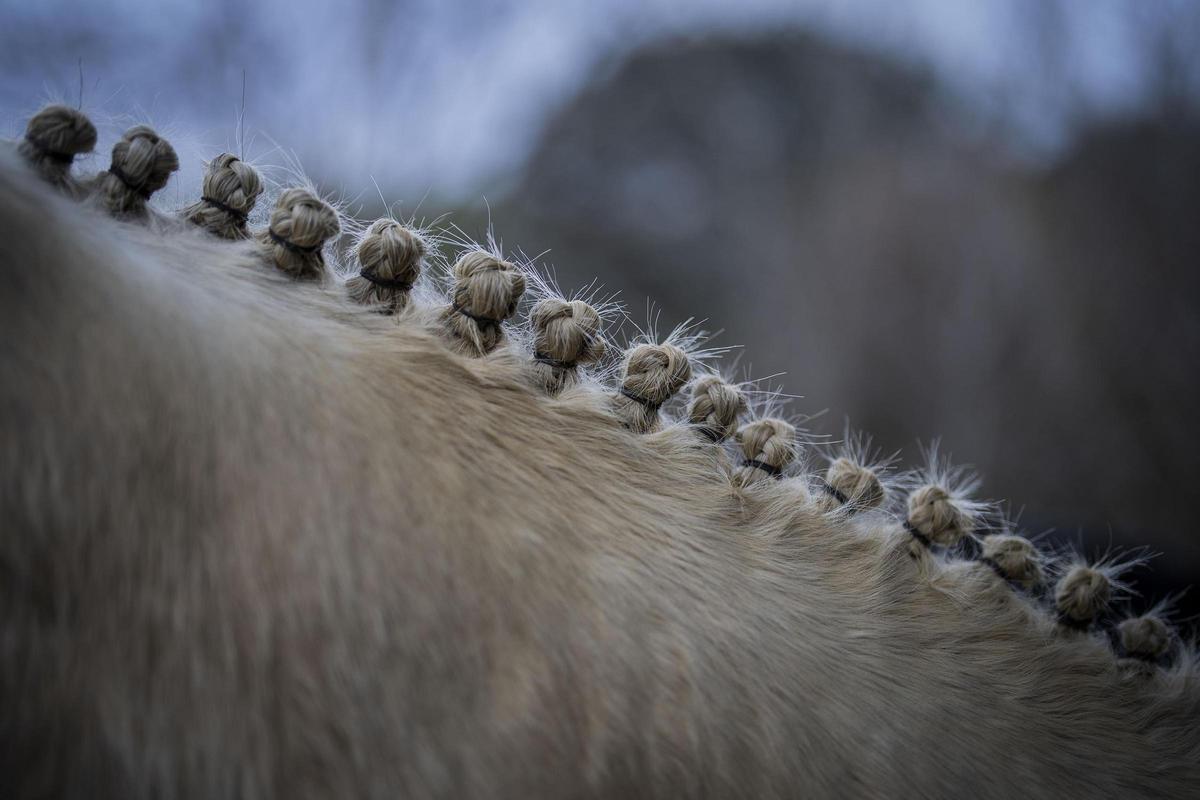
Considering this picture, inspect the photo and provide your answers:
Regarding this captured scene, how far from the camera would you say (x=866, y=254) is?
315 cm

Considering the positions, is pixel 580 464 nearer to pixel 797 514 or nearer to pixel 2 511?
pixel 797 514

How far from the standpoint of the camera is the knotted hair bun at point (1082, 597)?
666 millimetres

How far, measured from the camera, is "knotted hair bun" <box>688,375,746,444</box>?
0.62 meters

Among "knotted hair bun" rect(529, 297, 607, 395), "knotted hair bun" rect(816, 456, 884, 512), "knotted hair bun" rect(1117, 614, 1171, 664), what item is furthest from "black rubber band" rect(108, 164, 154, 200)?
"knotted hair bun" rect(1117, 614, 1171, 664)

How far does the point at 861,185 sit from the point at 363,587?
3.19 meters

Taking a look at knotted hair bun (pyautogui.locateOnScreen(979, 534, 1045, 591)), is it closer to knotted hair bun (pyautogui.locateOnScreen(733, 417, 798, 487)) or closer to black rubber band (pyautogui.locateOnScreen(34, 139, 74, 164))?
knotted hair bun (pyautogui.locateOnScreen(733, 417, 798, 487))

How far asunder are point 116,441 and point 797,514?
1.40 feet

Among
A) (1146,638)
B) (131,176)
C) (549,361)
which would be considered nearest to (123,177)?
(131,176)

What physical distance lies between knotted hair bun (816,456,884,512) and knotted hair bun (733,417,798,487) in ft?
0.14

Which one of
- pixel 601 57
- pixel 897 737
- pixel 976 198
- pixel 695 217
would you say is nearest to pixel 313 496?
pixel 897 737

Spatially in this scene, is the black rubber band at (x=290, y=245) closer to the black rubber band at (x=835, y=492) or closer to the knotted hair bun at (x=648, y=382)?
the knotted hair bun at (x=648, y=382)

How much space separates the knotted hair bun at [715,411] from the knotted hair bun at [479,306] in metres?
0.16

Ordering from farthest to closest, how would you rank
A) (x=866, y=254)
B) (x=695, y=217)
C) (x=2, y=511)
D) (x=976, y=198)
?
(x=695, y=217) < (x=866, y=254) < (x=976, y=198) < (x=2, y=511)

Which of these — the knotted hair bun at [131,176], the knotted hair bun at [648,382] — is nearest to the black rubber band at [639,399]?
the knotted hair bun at [648,382]
